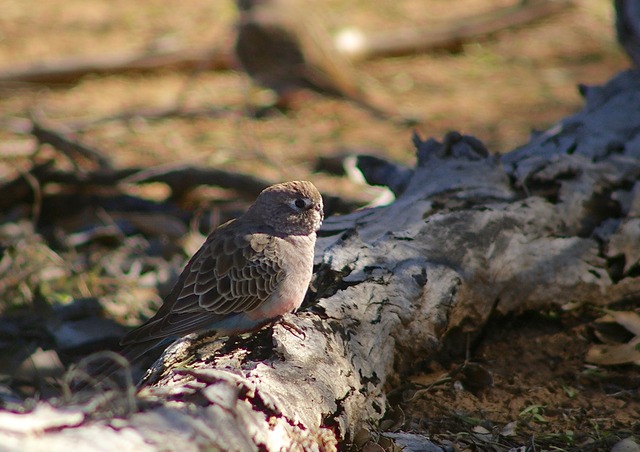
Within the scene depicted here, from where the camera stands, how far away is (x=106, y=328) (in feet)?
14.5

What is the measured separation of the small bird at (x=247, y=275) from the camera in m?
3.36

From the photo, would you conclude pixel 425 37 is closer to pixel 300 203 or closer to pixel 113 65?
pixel 113 65

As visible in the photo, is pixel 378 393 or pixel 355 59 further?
pixel 355 59

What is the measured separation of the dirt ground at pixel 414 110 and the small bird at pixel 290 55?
21 cm

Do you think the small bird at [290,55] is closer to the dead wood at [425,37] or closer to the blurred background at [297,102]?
the blurred background at [297,102]

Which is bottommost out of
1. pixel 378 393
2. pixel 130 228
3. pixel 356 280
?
pixel 130 228

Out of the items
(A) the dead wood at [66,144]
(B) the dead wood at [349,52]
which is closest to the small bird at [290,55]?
(B) the dead wood at [349,52]

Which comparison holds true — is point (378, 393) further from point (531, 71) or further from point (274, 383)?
point (531, 71)

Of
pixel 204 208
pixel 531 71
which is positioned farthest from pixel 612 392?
pixel 531 71

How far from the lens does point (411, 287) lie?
11.3 ft

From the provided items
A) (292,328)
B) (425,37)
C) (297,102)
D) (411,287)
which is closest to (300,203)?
(411,287)

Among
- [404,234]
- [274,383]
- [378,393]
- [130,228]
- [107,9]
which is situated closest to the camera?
[274,383]

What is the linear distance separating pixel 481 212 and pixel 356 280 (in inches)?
32.7

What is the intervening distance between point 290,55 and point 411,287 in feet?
19.0
